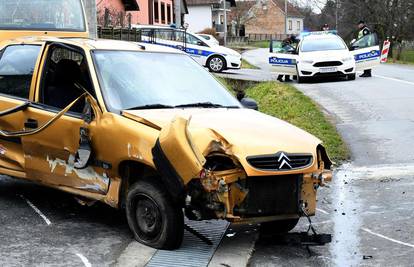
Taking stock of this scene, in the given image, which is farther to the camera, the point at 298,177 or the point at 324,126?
the point at 324,126

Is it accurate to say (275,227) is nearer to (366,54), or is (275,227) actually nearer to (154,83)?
(154,83)

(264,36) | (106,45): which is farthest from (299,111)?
(264,36)

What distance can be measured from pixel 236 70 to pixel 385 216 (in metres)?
22.6

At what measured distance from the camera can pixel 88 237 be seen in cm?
581

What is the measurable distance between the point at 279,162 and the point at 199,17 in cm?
7659

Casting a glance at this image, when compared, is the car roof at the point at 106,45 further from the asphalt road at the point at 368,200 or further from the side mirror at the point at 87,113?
the asphalt road at the point at 368,200

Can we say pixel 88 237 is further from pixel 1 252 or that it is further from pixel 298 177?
pixel 298 177

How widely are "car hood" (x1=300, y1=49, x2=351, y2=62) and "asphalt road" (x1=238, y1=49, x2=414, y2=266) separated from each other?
6.41 meters

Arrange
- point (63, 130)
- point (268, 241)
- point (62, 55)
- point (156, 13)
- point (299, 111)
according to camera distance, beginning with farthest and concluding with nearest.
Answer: point (156, 13)
point (299, 111)
point (62, 55)
point (63, 130)
point (268, 241)

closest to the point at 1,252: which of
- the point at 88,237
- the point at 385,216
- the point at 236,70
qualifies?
the point at 88,237

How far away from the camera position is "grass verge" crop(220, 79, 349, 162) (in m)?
10.2

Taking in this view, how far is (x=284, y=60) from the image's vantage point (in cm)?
2170

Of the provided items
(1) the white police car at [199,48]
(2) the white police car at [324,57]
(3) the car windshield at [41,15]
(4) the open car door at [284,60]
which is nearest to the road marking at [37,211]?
(3) the car windshield at [41,15]

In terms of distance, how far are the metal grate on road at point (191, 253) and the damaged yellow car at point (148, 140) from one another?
4.0 inches
